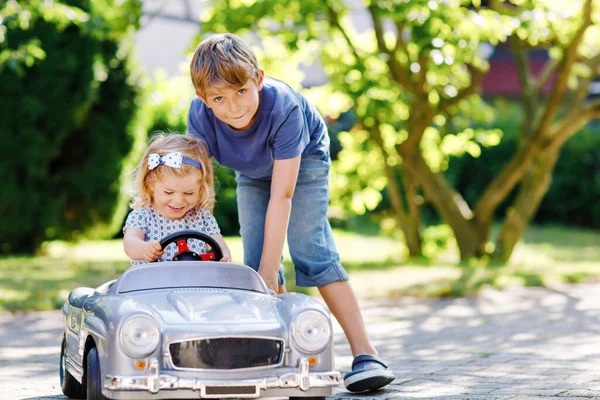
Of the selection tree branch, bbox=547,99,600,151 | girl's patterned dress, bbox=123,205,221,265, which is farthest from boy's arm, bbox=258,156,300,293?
tree branch, bbox=547,99,600,151

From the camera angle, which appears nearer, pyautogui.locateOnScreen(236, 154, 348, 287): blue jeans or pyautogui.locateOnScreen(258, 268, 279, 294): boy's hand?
pyautogui.locateOnScreen(258, 268, 279, 294): boy's hand

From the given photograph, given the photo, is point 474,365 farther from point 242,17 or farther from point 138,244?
point 242,17

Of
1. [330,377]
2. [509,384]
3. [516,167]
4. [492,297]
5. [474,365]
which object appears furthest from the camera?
[516,167]

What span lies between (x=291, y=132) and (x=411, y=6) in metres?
4.52

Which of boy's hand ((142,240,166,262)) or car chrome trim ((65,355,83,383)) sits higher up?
boy's hand ((142,240,166,262))

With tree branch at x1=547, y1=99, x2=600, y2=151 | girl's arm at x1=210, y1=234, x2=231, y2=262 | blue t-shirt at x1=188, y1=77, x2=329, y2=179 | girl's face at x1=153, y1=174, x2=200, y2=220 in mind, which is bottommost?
girl's arm at x1=210, y1=234, x2=231, y2=262

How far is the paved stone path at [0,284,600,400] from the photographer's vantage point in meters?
4.28

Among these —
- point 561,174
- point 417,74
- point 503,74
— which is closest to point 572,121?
point 417,74

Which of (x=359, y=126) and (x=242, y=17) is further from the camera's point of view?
(x=359, y=126)

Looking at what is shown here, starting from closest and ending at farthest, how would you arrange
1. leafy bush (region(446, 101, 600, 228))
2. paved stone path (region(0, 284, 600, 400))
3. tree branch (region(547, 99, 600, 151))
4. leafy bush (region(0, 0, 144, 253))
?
paved stone path (region(0, 284, 600, 400))
tree branch (region(547, 99, 600, 151))
leafy bush (region(0, 0, 144, 253))
leafy bush (region(446, 101, 600, 228))

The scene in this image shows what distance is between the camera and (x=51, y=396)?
4.24m

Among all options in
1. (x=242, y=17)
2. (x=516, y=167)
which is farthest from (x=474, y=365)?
(x=516, y=167)

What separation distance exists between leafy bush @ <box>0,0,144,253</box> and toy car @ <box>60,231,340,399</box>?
6661 millimetres

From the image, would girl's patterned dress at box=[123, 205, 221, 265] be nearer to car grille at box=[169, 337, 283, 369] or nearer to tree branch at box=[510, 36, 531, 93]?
car grille at box=[169, 337, 283, 369]
